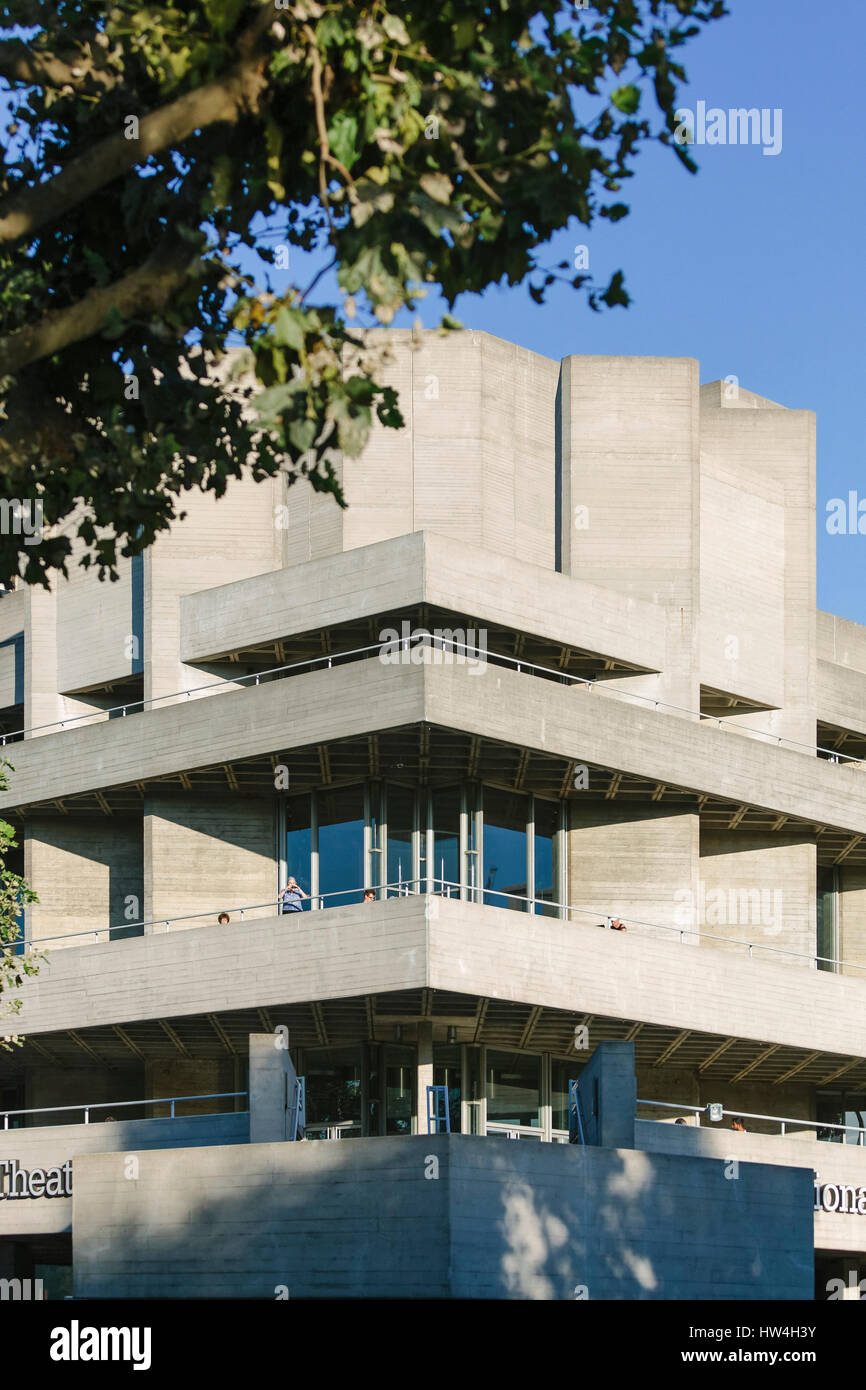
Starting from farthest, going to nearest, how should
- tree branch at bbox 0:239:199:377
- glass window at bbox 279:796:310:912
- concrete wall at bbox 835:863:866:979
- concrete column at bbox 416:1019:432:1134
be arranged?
concrete wall at bbox 835:863:866:979 < glass window at bbox 279:796:310:912 < concrete column at bbox 416:1019:432:1134 < tree branch at bbox 0:239:199:377

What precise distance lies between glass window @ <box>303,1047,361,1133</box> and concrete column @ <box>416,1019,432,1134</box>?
1.39m

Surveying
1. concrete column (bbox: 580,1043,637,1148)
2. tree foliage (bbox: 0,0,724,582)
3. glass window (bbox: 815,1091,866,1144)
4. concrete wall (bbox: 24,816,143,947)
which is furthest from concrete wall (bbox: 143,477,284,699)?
tree foliage (bbox: 0,0,724,582)

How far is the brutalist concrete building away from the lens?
2805 cm

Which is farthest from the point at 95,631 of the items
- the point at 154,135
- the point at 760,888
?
the point at 154,135

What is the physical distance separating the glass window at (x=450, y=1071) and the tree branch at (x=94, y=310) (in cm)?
2209

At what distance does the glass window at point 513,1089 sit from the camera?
3019 centimetres

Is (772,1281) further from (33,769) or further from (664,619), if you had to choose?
(33,769)

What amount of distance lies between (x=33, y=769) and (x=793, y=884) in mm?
14630

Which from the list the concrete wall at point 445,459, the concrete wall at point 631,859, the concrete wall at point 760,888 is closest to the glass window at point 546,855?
the concrete wall at point 631,859

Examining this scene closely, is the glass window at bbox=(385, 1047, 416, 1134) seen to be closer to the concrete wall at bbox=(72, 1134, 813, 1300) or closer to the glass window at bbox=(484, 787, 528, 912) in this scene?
the glass window at bbox=(484, 787, 528, 912)

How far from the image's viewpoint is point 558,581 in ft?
103

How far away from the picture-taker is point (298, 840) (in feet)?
105
